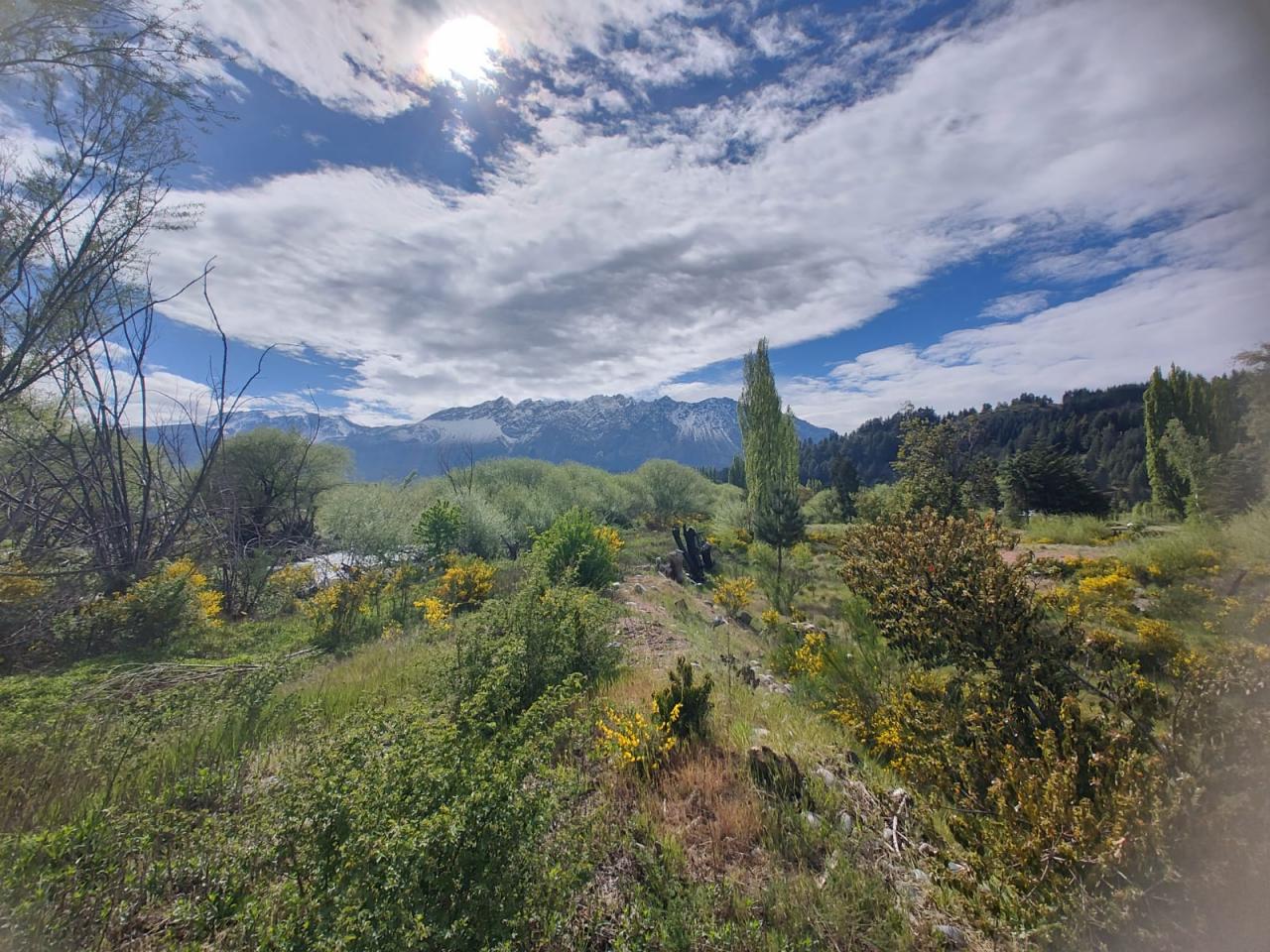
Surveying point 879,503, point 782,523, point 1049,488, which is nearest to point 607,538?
point 782,523

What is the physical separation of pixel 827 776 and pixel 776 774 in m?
0.38

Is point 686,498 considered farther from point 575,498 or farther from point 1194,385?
point 1194,385

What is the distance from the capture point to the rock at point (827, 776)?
9.41ft

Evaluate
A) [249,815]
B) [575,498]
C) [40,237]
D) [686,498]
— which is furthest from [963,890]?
[686,498]

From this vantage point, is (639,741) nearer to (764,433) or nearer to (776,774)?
(776,774)

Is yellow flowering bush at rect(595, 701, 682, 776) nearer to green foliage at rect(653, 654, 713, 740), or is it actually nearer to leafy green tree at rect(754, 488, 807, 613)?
green foliage at rect(653, 654, 713, 740)

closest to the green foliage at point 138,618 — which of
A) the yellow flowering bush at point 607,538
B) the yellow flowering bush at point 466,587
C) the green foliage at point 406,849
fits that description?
the yellow flowering bush at point 466,587

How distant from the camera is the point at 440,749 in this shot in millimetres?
2193

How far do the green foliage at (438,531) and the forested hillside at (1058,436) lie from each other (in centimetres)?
1970

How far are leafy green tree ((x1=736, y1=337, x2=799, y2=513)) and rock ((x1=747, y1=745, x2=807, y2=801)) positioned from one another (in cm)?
1969

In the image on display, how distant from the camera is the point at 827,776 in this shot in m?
2.93

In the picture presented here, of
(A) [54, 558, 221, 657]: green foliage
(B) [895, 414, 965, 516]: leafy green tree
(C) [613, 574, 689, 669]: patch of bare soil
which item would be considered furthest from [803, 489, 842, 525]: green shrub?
(A) [54, 558, 221, 657]: green foliage

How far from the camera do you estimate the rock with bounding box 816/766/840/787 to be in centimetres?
287

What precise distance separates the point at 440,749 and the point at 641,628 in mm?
4873
